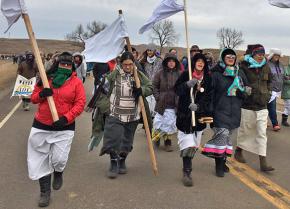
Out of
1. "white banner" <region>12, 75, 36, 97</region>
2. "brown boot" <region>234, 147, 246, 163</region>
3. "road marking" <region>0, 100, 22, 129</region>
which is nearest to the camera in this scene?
"brown boot" <region>234, 147, 246, 163</region>

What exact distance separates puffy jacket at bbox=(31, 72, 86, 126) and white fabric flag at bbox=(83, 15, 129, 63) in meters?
1.28

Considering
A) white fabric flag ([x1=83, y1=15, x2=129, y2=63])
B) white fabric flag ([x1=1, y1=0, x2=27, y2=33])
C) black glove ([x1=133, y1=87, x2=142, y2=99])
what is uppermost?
white fabric flag ([x1=1, y1=0, x2=27, y2=33])

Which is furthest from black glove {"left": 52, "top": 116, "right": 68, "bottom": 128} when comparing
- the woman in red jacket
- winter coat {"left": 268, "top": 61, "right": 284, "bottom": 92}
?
winter coat {"left": 268, "top": 61, "right": 284, "bottom": 92}

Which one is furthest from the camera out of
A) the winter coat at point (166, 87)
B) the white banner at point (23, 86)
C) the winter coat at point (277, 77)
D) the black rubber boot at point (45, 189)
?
the white banner at point (23, 86)

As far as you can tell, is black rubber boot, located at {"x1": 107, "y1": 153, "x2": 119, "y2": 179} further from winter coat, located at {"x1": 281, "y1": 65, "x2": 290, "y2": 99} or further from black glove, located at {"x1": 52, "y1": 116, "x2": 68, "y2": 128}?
winter coat, located at {"x1": 281, "y1": 65, "x2": 290, "y2": 99}

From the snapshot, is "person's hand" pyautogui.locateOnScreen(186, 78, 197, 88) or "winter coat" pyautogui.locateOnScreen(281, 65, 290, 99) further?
"winter coat" pyautogui.locateOnScreen(281, 65, 290, 99)

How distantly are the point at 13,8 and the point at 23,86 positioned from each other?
839 centimetres

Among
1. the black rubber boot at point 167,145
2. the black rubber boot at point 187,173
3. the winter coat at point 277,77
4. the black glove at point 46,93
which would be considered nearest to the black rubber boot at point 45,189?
the black glove at point 46,93

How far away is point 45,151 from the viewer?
5.21 m

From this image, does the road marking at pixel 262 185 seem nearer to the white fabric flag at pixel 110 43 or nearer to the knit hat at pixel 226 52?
the knit hat at pixel 226 52

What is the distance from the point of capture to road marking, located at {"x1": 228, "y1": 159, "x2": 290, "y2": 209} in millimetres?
5312

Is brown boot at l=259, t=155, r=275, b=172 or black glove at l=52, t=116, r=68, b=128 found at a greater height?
black glove at l=52, t=116, r=68, b=128

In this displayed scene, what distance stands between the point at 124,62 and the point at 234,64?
1634 mm

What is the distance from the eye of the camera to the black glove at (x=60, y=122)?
500cm
